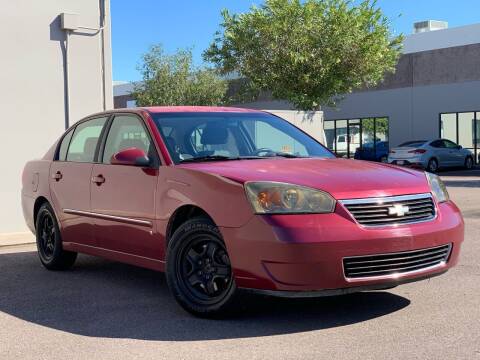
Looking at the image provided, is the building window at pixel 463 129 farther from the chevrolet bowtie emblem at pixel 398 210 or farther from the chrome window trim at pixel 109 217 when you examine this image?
the chevrolet bowtie emblem at pixel 398 210

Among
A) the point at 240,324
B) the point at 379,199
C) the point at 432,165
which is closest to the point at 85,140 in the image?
the point at 240,324

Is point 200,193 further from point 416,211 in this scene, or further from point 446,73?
point 446,73

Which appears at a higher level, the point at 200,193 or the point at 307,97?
the point at 307,97

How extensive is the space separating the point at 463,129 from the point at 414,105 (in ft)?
9.64

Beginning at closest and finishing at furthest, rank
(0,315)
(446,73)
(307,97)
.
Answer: (0,315), (307,97), (446,73)

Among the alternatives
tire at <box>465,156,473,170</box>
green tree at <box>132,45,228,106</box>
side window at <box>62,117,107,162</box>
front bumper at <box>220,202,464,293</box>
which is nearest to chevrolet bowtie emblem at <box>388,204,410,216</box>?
front bumper at <box>220,202,464,293</box>

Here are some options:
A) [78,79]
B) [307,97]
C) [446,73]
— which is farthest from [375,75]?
[78,79]

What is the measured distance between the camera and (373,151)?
35031mm

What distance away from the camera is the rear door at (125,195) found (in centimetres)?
550

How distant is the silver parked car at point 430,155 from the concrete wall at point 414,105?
3.71 metres

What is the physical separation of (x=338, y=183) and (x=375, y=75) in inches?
854

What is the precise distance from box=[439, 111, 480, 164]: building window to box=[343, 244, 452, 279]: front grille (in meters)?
27.8

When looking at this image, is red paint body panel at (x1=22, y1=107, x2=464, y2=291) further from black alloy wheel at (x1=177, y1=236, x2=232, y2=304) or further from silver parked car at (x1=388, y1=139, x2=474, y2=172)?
silver parked car at (x1=388, y1=139, x2=474, y2=172)

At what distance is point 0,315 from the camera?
5.36 meters
